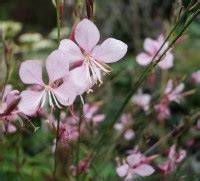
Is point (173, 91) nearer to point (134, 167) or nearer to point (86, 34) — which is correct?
point (134, 167)

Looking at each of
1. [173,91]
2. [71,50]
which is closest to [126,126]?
[173,91]

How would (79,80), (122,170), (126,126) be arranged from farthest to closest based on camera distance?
(126,126) < (122,170) < (79,80)

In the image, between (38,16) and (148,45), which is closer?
(148,45)

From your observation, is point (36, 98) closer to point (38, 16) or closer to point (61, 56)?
point (61, 56)

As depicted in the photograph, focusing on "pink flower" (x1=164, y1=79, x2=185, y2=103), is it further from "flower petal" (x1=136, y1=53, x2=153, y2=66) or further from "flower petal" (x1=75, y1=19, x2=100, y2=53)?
"flower petal" (x1=75, y1=19, x2=100, y2=53)

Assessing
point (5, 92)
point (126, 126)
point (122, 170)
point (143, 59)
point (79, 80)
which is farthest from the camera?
point (126, 126)

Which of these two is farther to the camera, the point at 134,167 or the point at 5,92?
the point at 134,167

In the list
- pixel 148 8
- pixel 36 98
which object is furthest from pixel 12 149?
pixel 148 8
